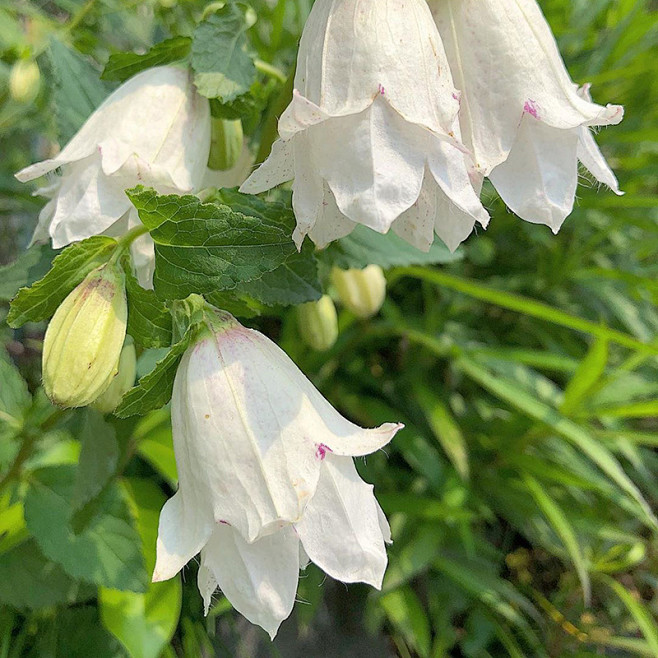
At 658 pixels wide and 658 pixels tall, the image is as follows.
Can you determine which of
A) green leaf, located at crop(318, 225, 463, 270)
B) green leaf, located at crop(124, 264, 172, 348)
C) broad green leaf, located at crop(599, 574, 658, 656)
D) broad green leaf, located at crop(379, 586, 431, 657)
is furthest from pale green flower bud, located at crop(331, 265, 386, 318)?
broad green leaf, located at crop(599, 574, 658, 656)

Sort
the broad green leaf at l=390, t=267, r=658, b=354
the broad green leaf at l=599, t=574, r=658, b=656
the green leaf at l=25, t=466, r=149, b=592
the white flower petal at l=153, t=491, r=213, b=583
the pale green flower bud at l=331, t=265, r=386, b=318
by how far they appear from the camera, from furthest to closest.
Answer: the broad green leaf at l=599, t=574, r=658, b=656, the broad green leaf at l=390, t=267, r=658, b=354, the pale green flower bud at l=331, t=265, r=386, b=318, the green leaf at l=25, t=466, r=149, b=592, the white flower petal at l=153, t=491, r=213, b=583

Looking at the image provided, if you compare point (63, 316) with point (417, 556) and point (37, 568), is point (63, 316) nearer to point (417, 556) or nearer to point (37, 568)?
point (37, 568)

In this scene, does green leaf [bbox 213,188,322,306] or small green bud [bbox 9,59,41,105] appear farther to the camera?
small green bud [bbox 9,59,41,105]

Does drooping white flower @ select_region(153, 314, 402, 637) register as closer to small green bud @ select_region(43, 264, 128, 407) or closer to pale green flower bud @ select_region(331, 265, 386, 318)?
small green bud @ select_region(43, 264, 128, 407)

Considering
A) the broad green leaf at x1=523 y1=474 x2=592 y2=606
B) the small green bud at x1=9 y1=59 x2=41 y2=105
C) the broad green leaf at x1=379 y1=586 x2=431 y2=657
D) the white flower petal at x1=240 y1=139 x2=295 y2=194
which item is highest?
the white flower petal at x1=240 y1=139 x2=295 y2=194

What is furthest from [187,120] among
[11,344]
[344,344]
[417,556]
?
[11,344]

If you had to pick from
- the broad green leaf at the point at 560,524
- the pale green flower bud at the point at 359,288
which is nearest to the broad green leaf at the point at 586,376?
the broad green leaf at the point at 560,524
